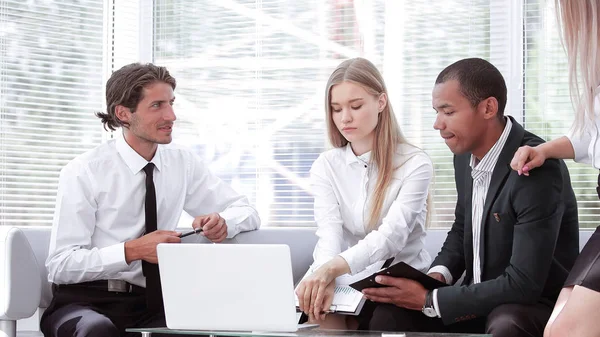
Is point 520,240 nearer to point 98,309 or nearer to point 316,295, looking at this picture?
point 316,295

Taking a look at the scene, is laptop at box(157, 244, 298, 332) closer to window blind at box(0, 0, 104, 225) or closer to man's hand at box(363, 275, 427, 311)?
man's hand at box(363, 275, 427, 311)

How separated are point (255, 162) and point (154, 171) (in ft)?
4.13

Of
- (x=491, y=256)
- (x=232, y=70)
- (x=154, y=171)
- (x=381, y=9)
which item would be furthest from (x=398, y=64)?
(x=491, y=256)

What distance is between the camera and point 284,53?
432 cm

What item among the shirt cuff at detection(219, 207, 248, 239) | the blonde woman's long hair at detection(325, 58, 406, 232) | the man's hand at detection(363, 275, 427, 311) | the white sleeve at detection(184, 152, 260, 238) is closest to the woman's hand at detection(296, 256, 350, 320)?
the man's hand at detection(363, 275, 427, 311)

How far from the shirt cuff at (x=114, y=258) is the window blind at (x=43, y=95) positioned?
153 cm

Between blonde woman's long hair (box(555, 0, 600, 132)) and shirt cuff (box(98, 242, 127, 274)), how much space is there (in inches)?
64.3

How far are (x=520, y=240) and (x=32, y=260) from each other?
167 centimetres

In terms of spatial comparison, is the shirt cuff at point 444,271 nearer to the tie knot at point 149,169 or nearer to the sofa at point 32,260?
the sofa at point 32,260

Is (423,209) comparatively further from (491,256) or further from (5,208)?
(5,208)

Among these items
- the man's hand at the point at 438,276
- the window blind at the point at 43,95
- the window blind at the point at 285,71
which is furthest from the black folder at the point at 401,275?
the window blind at the point at 43,95

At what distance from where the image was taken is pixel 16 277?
108 inches

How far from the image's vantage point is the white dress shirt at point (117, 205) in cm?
284

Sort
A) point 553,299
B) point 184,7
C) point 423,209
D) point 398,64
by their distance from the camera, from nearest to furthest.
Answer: point 553,299
point 423,209
point 398,64
point 184,7
